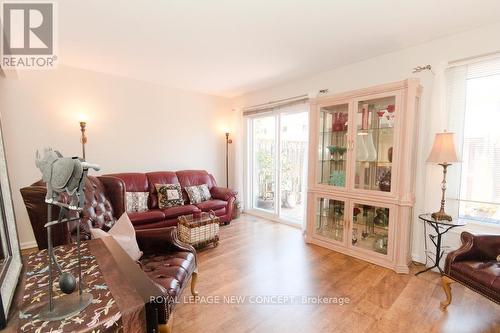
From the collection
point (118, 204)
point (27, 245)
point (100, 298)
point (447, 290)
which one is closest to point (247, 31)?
point (118, 204)

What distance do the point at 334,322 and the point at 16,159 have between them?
3881 millimetres

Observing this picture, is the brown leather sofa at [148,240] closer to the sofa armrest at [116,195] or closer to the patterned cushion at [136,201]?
the sofa armrest at [116,195]

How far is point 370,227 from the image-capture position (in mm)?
2811

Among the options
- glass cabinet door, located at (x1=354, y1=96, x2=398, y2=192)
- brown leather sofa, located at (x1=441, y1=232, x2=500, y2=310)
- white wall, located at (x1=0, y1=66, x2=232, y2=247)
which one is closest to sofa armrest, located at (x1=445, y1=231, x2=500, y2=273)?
brown leather sofa, located at (x1=441, y1=232, x2=500, y2=310)

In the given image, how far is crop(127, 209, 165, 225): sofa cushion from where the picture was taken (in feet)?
9.91

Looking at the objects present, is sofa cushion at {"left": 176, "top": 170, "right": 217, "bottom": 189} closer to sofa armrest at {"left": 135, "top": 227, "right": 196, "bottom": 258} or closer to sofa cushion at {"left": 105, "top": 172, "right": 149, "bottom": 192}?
sofa cushion at {"left": 105, "top": 172, "right": 149, "bottom": 192}

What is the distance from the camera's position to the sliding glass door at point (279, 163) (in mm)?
3991

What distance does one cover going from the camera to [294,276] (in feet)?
7.70

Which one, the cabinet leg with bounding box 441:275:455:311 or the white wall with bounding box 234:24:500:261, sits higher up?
the white wall with bounding box 234:24:500:261

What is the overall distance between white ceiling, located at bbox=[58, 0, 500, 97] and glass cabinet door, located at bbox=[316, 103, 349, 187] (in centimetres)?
66

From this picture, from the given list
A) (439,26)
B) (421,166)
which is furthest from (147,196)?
(439,26)

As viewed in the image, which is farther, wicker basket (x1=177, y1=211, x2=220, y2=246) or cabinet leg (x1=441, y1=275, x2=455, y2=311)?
wicker basket (x1=177, y1=211, x2=220, y2=246)

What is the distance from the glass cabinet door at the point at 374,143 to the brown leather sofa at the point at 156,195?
7.00ft

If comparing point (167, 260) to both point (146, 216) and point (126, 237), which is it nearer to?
point (126, 237)
